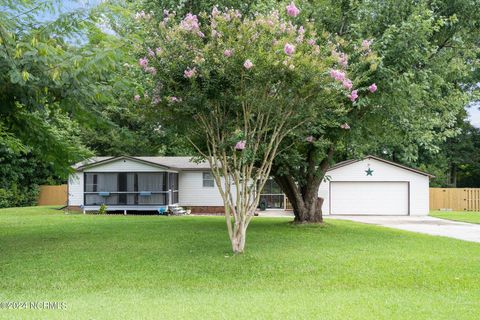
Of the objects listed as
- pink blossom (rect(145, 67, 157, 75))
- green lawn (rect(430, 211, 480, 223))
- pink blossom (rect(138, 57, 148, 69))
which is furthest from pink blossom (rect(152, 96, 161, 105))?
green lawn (rect(430, 211, 480, 223))

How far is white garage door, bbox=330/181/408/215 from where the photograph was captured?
27031mm

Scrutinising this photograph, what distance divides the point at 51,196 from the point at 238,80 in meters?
26.1

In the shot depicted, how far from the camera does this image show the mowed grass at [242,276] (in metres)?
5.95

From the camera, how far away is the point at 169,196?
25.6 m

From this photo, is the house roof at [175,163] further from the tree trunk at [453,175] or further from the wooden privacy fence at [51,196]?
the tree trunk at [453,175]

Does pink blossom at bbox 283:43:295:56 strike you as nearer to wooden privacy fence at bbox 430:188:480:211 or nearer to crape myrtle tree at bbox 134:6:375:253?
crape myrtle tree at bbox 134:6:375:253

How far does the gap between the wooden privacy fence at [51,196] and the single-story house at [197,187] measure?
566cm

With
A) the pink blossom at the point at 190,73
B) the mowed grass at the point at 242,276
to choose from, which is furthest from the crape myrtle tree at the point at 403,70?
the pink blossom at the point at 190,73

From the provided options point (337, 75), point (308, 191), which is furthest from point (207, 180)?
point (337, 75)

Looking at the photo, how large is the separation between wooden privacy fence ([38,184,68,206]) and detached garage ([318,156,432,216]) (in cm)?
1639

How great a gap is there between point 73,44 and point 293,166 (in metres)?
8.56

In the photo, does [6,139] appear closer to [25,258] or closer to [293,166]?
[25,258]

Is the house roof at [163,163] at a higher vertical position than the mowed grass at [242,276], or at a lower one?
higher

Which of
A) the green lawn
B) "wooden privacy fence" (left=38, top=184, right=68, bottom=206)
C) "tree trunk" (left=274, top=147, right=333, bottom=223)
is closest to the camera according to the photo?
"tree trunk" (left=274, top=147, right=333, bottom=223)
